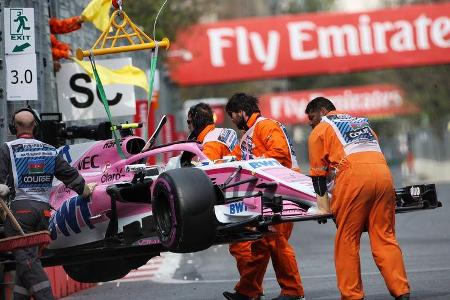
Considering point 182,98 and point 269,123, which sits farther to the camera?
point 182,98

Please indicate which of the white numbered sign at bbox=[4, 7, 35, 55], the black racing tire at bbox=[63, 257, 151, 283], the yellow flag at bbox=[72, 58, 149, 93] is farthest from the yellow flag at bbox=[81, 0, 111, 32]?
the black racing tire at bbox=[63, 257, 151, 283]

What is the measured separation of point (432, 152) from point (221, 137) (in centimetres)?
5528

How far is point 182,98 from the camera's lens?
224 feet

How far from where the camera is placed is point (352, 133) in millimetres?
11047

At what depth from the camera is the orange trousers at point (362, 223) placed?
10.9m

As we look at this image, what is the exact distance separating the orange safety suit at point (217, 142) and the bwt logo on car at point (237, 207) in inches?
51.8

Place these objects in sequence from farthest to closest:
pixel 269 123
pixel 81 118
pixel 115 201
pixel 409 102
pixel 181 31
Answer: pixel 409 102, pixel 181 31, pixel 81 118, pixel 269 123, pixel 115 201

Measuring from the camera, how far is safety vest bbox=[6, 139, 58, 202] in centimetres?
1059

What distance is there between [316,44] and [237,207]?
39.8 meters

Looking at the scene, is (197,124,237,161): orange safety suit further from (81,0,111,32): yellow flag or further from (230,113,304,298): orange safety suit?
(81,0,111,32): yellow flag

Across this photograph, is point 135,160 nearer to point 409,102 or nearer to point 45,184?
point 45,184

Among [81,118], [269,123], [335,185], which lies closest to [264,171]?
[335,185]

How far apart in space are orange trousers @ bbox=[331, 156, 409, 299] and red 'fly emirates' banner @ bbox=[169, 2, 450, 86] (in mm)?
38683

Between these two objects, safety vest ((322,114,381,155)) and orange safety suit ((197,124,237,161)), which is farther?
orange safety suit ((197,124,237,161))
